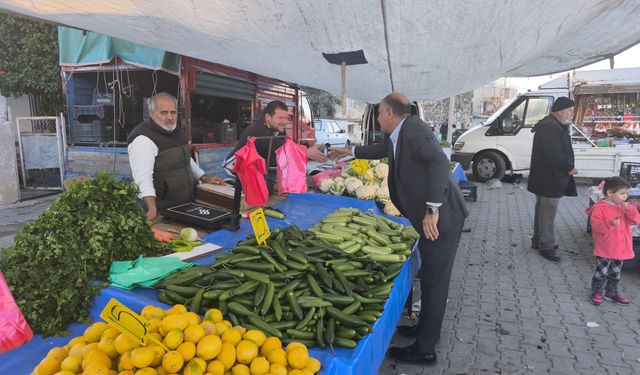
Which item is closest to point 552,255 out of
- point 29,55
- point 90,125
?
point 90,125

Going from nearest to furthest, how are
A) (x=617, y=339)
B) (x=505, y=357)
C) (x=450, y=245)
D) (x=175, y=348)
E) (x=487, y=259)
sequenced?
(x=175, y=348) < (x=450, y=245) < (x=505, y=357) < (x=617, y=339) < (x=487, y=259)

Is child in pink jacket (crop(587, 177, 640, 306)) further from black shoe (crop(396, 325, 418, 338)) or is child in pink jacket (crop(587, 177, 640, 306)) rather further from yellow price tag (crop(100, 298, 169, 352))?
yellow price tag (crop(100, 298, 169, 352))

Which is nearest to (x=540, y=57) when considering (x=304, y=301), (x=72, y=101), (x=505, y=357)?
(x=505, y=357)

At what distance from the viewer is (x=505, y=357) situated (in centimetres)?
324

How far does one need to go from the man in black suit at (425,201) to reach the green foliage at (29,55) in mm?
11453

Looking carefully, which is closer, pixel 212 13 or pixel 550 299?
pixel 212 13

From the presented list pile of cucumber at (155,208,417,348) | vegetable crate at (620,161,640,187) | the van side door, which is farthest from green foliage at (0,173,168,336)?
the van side door

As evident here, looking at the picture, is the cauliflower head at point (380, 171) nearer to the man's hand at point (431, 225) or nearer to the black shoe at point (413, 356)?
the man's hand at point (431, 225)

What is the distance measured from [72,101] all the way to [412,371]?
27.9 ft

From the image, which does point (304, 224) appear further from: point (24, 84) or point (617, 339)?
point (24, 84)

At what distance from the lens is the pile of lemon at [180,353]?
1.46m

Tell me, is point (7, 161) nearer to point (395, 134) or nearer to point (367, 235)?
point (367, 235)

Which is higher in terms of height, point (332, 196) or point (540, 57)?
point (540, 57)

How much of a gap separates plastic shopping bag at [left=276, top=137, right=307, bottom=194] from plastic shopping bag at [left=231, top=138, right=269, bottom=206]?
2.36 ft
